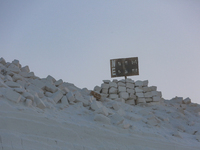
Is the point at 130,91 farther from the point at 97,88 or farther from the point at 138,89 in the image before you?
the point at 97,88

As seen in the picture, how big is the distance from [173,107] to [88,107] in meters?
3.99

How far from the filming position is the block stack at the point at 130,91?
29.8ft

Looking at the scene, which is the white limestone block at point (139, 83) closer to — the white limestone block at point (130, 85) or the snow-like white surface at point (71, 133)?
the white limestone block at point (130, 85)

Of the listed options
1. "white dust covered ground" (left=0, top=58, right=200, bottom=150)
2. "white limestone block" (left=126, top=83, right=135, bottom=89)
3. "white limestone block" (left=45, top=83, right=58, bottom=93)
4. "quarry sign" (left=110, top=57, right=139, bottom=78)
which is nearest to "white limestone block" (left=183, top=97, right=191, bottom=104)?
"quarry sign" (left=110, top=57, right=139, bottom=78)

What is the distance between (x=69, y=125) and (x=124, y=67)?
5989 mm

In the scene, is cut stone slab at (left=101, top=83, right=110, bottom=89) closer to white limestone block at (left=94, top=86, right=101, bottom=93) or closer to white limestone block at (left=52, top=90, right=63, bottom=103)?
white limestone block at (left=94, top=86, right=101, bottom=93)

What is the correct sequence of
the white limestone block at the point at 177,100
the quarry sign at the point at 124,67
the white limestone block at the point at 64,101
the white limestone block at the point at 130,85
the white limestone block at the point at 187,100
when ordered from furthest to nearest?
1. the quarry sign at the point at 124,67
2. the white limestone block at the point at 177,100
3. the white limestone block at the point at 187,100
4. the white limestone block at the point at 130,85
5. the white limestone block at the point at 64,101

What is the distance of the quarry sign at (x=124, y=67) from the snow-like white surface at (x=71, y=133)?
4.36 meters

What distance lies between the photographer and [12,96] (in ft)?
15.3

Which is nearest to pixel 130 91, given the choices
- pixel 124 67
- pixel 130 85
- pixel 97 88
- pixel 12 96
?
pixel 130 85

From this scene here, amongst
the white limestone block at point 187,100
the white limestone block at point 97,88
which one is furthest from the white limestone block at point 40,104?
the white limestone block at point 187,100

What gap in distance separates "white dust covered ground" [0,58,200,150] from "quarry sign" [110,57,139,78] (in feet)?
9.70

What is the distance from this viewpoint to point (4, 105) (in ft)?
14.2

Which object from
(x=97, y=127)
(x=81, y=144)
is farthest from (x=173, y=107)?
(x=81, y=144)
